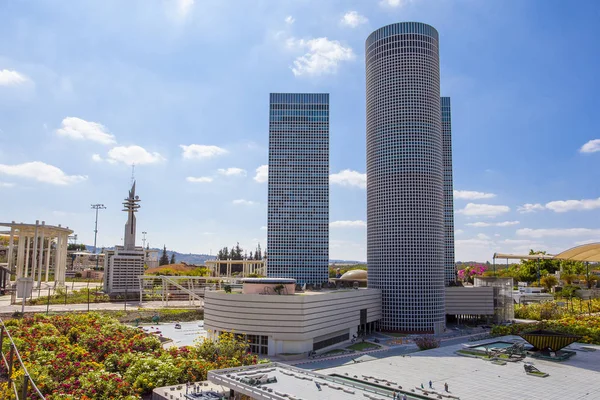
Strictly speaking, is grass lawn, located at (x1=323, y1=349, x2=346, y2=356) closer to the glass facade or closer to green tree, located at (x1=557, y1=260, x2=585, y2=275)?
the glass facade

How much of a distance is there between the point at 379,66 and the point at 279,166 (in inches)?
1550

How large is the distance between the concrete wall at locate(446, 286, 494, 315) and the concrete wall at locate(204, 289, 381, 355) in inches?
1617

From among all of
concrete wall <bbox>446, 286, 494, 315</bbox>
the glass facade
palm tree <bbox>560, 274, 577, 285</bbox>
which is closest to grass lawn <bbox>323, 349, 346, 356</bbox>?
concrete wall <bbox>446, 286, 494, 315</bbox>

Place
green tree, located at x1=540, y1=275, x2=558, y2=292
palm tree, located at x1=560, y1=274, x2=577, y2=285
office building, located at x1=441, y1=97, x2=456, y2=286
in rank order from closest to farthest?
office building, located at x1=441, y1=97, x2=456, y2=286 < green tree, located at x1=540, y1=275, x2=558, y2=292 < palm tree, located at x1=560, y1=274, x2=577, y2=285

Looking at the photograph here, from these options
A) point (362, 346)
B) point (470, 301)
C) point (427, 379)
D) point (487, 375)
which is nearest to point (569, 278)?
point (470, 301)

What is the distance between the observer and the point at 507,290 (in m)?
97.7

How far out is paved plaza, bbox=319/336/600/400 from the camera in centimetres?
3192

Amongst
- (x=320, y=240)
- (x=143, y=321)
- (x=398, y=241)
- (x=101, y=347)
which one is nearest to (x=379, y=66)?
(x=398, y=241)

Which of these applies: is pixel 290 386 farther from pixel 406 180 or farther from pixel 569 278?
pixel 569 278

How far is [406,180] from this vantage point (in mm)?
88812

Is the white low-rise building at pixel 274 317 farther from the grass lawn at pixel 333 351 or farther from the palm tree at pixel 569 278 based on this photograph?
the palm tree at pixel 569 278

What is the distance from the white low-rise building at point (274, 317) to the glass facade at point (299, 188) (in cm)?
4789

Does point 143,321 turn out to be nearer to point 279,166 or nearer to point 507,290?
point 279,166

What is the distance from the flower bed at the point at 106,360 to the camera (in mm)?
31719
